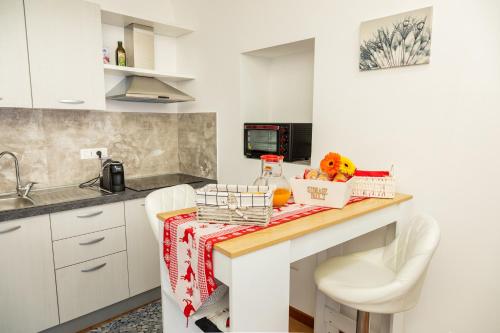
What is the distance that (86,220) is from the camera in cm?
221

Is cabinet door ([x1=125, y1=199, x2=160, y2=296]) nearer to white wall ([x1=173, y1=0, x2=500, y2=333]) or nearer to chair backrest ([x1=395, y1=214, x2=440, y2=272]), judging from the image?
white wall ([x1=173, y1=0, x2=500, y2=333])

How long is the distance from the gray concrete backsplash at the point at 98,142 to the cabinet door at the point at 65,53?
392mm

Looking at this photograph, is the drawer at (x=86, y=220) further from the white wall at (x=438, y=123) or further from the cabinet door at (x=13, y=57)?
the white wall at (x=438, y=123)

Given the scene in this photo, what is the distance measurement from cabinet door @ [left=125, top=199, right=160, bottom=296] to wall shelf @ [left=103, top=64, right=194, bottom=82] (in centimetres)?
103

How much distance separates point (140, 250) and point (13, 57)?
1537 millimetres

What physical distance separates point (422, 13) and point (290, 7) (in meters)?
0.85

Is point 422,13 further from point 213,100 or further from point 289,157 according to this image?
point 213,100

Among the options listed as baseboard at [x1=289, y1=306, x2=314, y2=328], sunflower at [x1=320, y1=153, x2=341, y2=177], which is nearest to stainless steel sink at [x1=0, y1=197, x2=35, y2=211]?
sunflower at [x1=320, y1=153, x2=341, y2=177]

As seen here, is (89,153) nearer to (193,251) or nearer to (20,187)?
(20,187)

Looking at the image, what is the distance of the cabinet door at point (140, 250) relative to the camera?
7.97ft

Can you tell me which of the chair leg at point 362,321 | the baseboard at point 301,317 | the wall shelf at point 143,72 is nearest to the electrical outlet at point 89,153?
the wall shelf at point 143,72

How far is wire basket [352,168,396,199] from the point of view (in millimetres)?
1646

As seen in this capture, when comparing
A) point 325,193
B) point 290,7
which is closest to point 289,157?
point 325,193

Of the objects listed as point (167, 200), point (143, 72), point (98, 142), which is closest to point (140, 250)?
point (167, 200)
